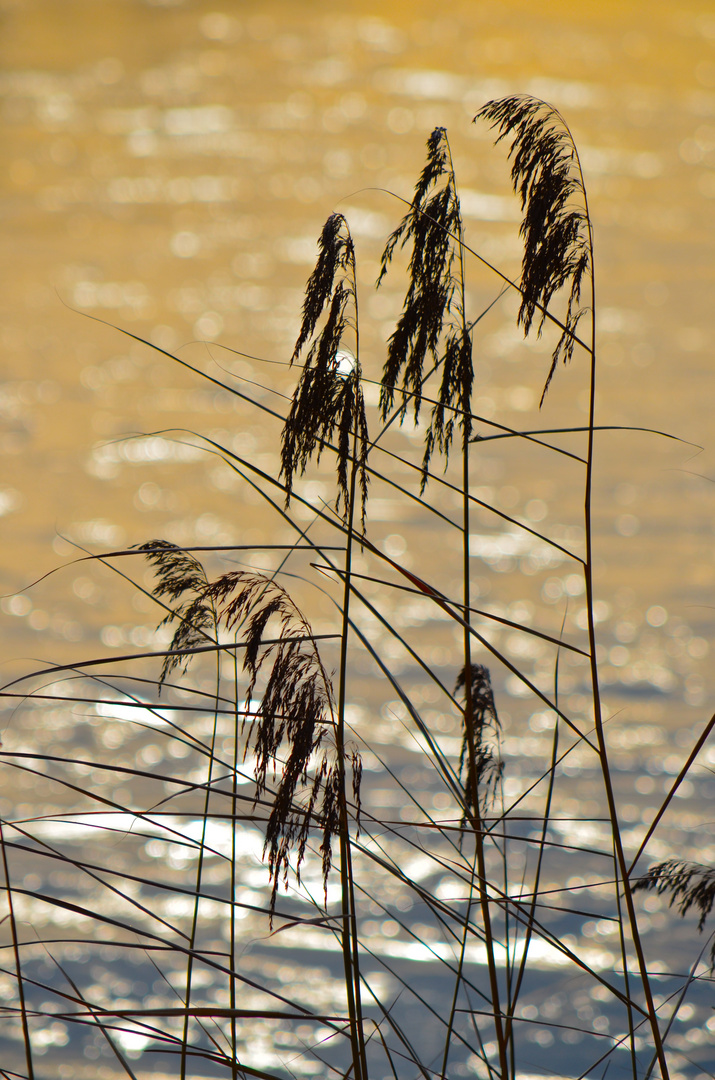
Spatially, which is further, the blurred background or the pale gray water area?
the blurred background

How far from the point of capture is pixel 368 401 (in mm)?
8922

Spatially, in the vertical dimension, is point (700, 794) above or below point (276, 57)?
below

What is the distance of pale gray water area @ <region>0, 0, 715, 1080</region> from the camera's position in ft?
13.6

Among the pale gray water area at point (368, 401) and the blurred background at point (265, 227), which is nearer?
the pale gray water area at point (368, 401)

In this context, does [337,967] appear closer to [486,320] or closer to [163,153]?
[486,320]

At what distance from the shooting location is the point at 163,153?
567 inches

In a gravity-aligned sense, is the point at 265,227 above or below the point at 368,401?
above

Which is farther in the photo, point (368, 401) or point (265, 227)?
point (265, 227)

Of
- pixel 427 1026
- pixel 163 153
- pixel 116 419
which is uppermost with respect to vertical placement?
pixel 163 153

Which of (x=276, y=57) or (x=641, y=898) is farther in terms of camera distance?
(x=276, y=57)

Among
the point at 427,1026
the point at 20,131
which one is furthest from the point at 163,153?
the point at 427,1026

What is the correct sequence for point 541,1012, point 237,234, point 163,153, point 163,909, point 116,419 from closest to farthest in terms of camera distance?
1. point 541,1012
2. point 163,909
3. point 116,419
4. point 237,234
5. point 163,153

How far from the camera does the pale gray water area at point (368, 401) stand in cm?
416

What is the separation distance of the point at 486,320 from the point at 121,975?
8.57 m
